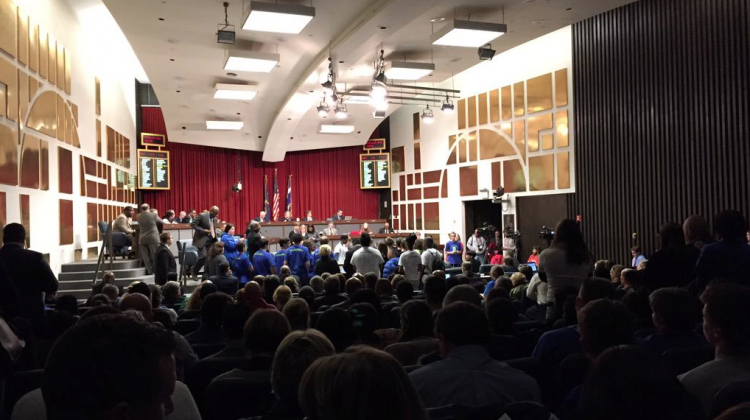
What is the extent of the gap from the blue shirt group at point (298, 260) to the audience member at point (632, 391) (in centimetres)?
826

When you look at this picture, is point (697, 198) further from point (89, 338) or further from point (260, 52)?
point (89, 338)

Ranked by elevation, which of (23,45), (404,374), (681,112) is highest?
(23,45)

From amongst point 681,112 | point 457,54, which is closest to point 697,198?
point 681,112

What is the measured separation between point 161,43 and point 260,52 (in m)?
1.80

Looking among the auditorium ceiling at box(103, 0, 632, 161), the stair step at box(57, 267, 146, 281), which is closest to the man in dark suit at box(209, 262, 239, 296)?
the auditorium ceiling at box(103, 0, 632, 161)

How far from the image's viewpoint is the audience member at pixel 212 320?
13.8 ft

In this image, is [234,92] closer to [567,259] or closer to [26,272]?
[26,272]

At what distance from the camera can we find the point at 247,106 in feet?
53.3

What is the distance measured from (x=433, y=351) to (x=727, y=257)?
2065mm

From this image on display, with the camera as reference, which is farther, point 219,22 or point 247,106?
point 247,106

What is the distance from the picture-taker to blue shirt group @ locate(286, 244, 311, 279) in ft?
31.0

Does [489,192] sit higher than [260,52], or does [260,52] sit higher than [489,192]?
[260,52]

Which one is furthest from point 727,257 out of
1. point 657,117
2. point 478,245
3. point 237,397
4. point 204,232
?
point 478,245

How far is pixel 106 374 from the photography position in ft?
3.18
